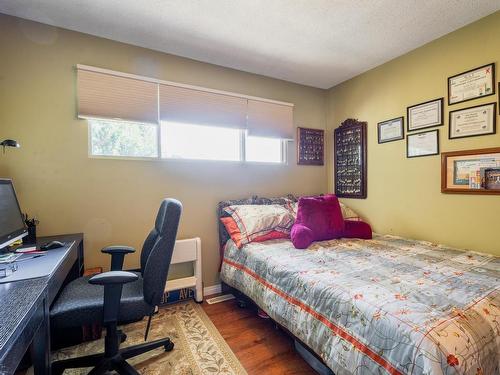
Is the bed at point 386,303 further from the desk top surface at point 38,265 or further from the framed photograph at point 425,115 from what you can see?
the desk top surface at point 38,265

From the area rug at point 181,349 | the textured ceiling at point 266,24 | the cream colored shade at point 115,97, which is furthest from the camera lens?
the cream colored shade at point 115,97

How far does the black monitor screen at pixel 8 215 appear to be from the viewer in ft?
4.95

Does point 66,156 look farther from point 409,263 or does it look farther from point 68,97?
point 409,263

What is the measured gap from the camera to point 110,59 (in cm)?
231

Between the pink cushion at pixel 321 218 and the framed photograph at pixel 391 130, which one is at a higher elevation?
the framed photograph at pixel 391 130

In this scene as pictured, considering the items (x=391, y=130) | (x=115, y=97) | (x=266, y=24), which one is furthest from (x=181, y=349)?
(x=391, y=130)

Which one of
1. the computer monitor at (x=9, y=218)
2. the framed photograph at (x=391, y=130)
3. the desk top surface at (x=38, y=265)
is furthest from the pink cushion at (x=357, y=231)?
the computer monitor at (x=9, y=218)

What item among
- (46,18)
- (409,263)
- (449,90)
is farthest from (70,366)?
(449,90)

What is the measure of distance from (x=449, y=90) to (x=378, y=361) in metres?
2.40

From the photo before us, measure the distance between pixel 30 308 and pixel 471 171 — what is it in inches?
118

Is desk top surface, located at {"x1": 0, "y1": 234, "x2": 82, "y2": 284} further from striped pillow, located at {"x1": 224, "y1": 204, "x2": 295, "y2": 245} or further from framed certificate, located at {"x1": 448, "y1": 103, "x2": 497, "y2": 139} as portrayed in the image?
framed certificate, located at {"x1": 448, "y1": 103, "x2": 497, "y2": 139}

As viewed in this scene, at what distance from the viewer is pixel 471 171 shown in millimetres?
2139

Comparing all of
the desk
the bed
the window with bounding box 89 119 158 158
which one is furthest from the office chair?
the window with bounding box 89 119 158 158

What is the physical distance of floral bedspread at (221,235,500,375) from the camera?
98 centimetres
